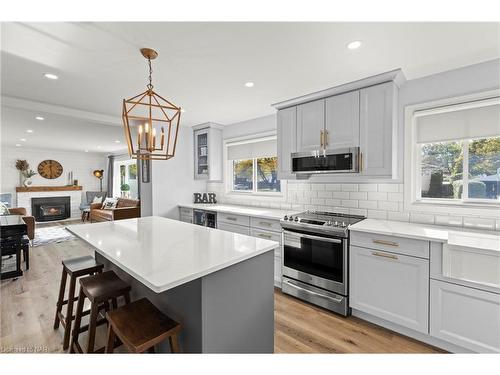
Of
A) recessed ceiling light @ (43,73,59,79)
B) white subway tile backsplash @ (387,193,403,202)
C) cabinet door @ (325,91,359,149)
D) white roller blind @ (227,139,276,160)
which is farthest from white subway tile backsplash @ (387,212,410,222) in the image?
recessed ceiling light @ (43,73,59,79)

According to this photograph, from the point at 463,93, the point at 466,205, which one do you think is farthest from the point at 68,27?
the point at 466,205

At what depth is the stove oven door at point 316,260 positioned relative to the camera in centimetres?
231

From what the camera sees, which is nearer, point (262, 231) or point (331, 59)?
point (331, 59)

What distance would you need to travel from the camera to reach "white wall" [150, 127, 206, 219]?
400 cm

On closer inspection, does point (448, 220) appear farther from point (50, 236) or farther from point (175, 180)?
point (50, 236)

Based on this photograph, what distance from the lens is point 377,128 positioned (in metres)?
2.33

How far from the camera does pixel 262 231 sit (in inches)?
119

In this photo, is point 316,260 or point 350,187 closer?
point 316,260

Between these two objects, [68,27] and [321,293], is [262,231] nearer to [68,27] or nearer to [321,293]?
[321,293]

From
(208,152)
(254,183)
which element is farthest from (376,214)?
(208,152)

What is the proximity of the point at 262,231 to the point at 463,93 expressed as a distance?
241 centimetres

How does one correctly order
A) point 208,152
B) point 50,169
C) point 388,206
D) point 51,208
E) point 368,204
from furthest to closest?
1. point 50,169
2. point 51,208
3. point 208,152
4. point 368,204
5. point 388,206

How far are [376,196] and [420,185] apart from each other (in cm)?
42

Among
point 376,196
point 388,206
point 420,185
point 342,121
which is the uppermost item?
point 342,121
